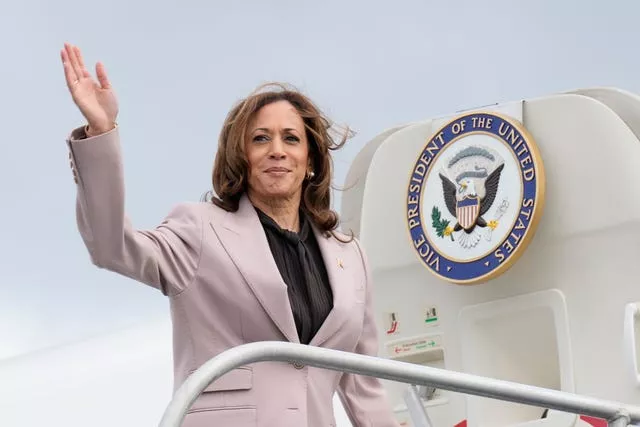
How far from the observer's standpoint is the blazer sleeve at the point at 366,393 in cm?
367

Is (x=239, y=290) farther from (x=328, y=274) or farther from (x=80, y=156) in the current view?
(x=80, y=156)

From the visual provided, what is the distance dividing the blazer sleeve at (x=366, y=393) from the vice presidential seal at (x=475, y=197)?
7.68 ft

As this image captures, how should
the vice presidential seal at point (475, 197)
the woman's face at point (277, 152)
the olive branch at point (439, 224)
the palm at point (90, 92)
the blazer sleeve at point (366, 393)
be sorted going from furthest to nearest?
1. the olive branch at point (439, 224)
2. the vice presidential seal at point (475, 197)
3. the blazer sleeve at point (366, 393)
4. the woman's face at point (277, 152)
5. the palm at point (90, 92)

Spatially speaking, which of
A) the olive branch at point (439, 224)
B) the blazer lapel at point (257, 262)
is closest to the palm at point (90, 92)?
the blazer lapel at point (257, 262)

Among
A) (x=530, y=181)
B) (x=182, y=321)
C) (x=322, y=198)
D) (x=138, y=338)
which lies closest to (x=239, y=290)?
(x=182, y=321)

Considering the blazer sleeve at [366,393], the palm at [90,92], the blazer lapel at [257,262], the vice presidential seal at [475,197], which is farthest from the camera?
the vice presidential seal at [475,197]

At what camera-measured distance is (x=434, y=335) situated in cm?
633

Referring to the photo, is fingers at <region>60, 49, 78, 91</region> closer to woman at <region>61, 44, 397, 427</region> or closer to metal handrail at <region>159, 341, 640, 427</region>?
woman at <region>61, 44, 397, 427</region>

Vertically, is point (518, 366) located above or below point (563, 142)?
below

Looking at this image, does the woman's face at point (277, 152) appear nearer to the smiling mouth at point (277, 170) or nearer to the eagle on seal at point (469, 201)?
the smiling mouth at point (277, 170)

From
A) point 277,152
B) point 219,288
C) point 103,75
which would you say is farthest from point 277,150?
point 103,75

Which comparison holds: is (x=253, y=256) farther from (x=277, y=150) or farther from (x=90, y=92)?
(x=90, y=92)

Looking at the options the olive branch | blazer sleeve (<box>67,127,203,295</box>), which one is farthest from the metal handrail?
the olive branch

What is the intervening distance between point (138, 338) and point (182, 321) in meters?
10.4
